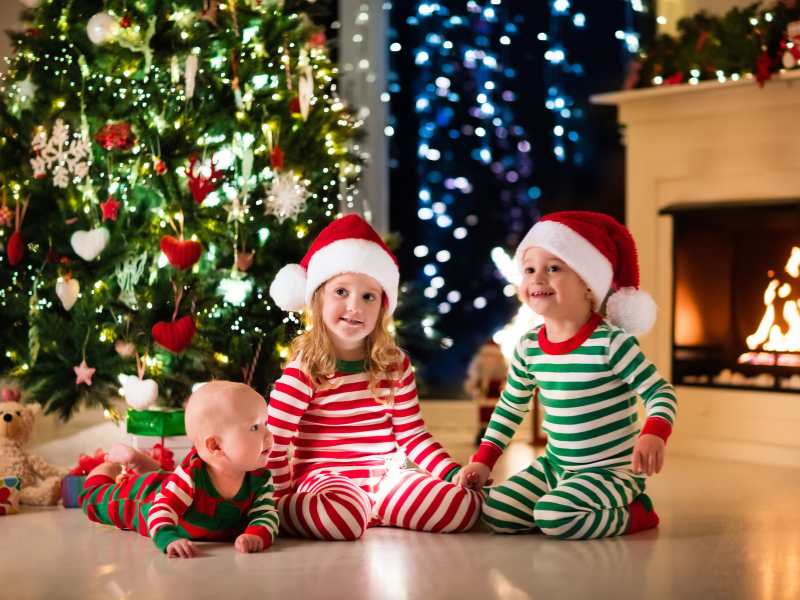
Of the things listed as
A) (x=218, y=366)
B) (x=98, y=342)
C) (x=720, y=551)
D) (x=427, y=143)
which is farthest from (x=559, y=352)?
(x=427, y=143)

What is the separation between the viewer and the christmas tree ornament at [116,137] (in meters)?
3.80

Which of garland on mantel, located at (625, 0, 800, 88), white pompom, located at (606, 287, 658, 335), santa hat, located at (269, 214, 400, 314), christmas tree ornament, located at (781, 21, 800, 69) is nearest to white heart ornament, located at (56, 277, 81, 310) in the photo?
santa hat, located at (269, 214, 400, 314)

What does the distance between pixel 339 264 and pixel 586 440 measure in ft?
2.40

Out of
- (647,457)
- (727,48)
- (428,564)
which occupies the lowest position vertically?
(428,564)

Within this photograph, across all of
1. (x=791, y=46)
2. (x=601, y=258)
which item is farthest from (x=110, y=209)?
(x=791, y=46)

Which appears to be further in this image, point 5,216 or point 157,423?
point 5,216

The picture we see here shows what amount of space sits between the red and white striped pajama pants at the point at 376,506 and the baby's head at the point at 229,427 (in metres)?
0.19

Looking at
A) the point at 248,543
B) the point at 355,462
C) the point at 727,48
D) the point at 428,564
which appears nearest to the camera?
the point at 428,564

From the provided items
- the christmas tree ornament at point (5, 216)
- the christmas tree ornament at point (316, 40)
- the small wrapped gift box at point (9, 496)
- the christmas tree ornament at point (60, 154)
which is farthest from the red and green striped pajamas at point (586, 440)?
the christmas tree ornament at point (5, 216)

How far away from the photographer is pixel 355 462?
3.11 meters

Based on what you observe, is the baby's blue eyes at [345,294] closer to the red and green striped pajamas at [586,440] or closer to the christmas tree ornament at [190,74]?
the red and green striped pajamas at [586,440]

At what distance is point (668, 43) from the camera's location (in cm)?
467

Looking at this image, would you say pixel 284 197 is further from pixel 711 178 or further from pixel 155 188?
pixel 711 178

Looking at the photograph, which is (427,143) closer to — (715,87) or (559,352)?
(715,87)
